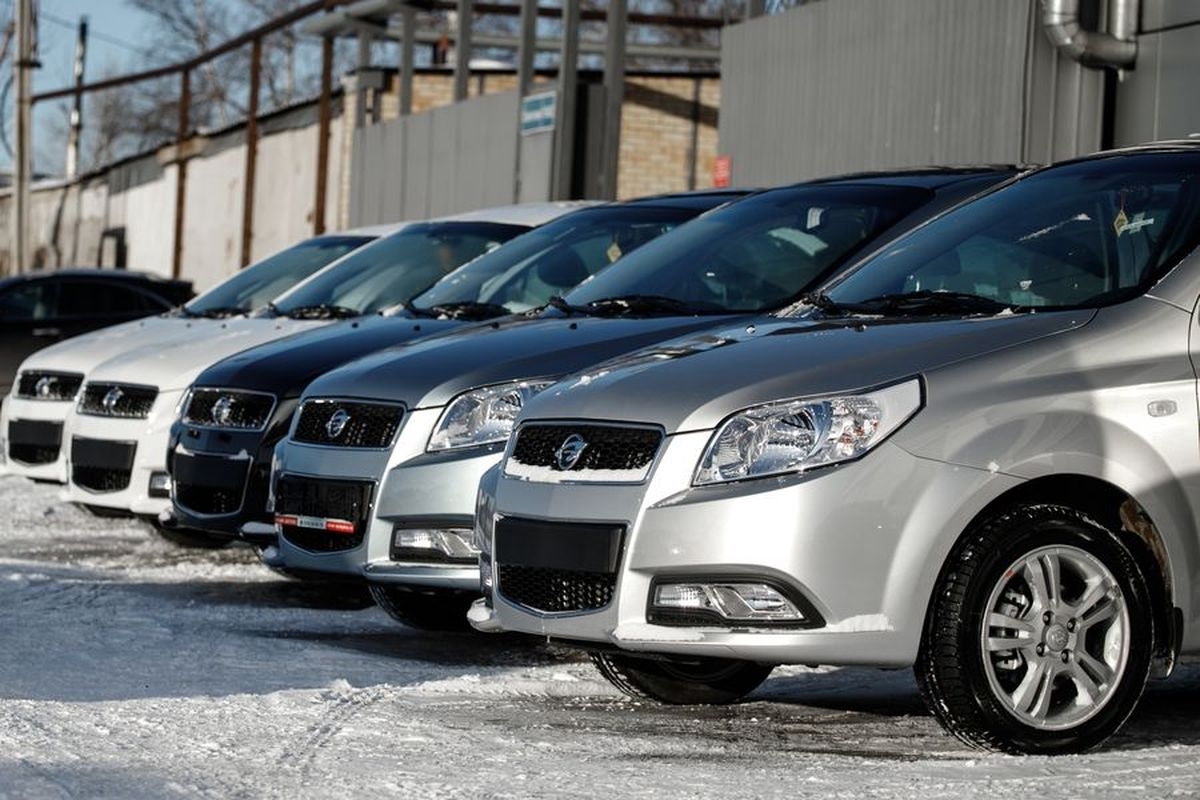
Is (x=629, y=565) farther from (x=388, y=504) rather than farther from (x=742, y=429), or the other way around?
(x=388, y=504)

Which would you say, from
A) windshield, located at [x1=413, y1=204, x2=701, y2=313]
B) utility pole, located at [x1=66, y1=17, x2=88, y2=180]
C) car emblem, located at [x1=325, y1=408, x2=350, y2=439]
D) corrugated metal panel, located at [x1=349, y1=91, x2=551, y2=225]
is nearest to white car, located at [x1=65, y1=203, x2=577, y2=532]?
windshield, located at [x1=413, y1=204, x2=701, y2=313]

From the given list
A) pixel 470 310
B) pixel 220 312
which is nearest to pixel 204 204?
pixel 220 312

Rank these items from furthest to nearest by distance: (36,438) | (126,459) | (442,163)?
(442,163)
(36,438)
(126,459)

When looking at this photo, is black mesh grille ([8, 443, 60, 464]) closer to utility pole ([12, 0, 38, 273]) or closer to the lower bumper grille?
the lower bumper grille

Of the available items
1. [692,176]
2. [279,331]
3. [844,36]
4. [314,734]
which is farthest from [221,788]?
[692,176]

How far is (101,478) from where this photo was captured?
11.4 m

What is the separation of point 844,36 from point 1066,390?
12.6 m

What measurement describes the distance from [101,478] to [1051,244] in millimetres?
6088

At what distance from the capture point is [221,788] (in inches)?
209

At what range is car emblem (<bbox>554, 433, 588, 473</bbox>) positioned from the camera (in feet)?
20.5

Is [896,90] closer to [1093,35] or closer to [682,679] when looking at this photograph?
[1093,35]

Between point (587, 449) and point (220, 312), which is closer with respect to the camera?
point (587, 449)

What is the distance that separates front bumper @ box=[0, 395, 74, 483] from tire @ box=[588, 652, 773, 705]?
665cm

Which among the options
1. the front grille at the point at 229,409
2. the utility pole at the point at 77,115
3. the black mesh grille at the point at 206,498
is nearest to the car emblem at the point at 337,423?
the front grille at the point at 229,409
